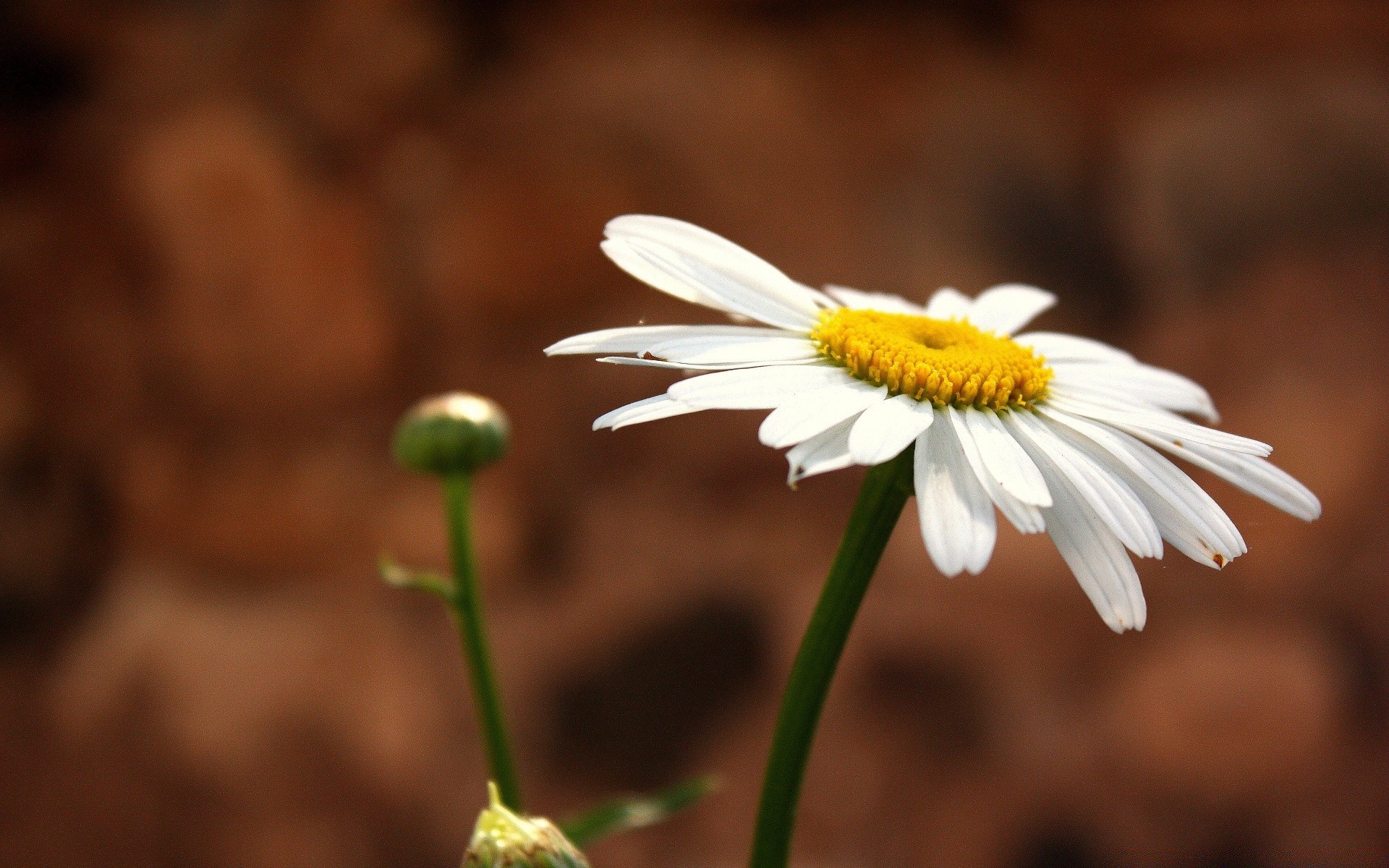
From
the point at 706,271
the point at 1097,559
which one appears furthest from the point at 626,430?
the point at 1097,559

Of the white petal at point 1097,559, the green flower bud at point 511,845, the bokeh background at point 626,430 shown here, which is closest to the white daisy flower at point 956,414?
the white petal at point 1097,559

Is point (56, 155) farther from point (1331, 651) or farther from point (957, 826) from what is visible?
point (1331, 651)

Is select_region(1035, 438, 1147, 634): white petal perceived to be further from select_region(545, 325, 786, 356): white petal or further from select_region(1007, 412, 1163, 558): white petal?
select_region(545, 325, 786, 356): white petal

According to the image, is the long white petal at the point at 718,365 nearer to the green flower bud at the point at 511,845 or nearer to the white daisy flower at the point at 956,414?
the white daisy flower at the point at 956,414

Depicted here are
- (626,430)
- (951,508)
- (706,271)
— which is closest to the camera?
(951,508)

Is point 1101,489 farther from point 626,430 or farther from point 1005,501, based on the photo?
point 626,430

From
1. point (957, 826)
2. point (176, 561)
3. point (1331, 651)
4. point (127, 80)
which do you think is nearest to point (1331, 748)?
point (1331, 651)
